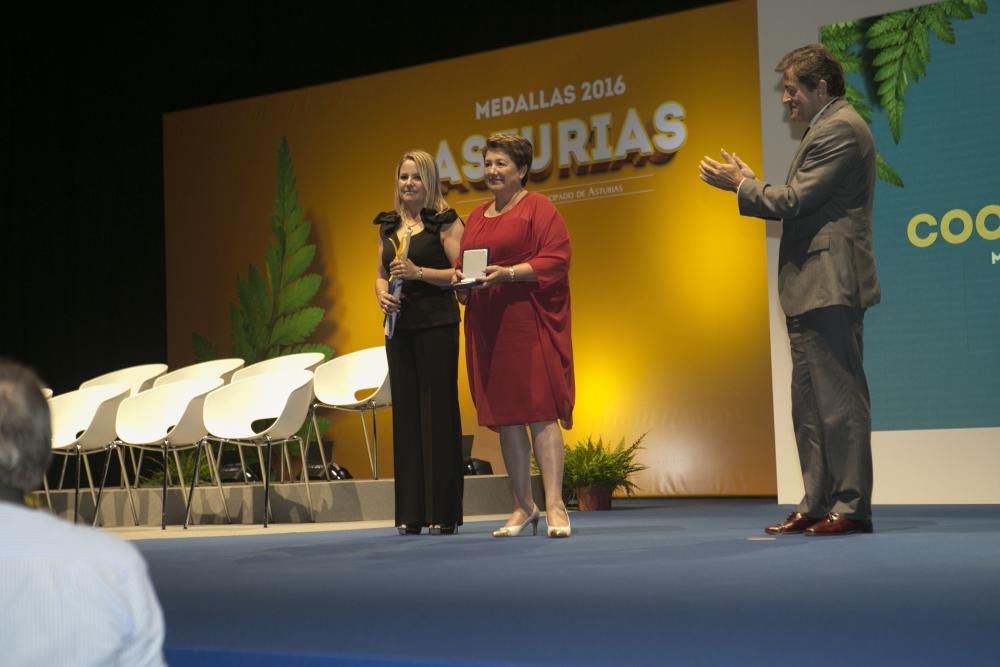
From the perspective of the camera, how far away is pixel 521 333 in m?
4.28

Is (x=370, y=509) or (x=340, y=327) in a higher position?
(x=340, y=327)

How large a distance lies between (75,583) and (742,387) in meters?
7.06

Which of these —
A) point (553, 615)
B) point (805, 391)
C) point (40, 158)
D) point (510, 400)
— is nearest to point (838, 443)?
point (805, 391)

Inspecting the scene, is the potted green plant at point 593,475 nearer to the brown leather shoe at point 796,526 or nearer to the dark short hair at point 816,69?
the brown leather shoe at point 796,526

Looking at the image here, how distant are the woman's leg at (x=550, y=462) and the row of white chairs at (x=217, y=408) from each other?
2.15 m

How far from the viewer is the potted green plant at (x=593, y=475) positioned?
23.1ft

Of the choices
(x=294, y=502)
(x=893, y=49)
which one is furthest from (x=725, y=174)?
(x=294, y=502)

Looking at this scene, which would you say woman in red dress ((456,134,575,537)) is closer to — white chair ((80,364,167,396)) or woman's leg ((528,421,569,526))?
woman's leg ((528,421,569,526))

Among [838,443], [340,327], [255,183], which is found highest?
[255,183]

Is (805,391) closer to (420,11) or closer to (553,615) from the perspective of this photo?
(553,615)

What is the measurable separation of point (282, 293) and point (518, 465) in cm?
551

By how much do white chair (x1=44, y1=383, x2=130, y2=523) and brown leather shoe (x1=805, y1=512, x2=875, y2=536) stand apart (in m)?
4.42

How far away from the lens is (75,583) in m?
0.92

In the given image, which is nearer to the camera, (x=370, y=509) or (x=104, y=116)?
(x=370, y=509)
